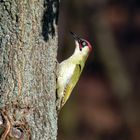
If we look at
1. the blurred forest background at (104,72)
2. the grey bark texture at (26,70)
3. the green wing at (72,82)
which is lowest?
the blurred forest background at (104,72)

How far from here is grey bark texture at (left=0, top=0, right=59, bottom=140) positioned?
4480 mm

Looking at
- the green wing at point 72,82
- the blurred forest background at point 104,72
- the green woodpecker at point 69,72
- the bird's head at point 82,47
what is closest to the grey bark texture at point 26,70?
the green woodpecker at point 69,72

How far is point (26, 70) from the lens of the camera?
14.9 ft

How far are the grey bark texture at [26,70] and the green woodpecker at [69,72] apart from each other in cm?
43

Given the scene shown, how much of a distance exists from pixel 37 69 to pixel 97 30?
28.1 feet

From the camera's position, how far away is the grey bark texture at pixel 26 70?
4480 mm

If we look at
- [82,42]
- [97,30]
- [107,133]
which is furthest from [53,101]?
[107,133]

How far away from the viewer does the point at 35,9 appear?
462cm

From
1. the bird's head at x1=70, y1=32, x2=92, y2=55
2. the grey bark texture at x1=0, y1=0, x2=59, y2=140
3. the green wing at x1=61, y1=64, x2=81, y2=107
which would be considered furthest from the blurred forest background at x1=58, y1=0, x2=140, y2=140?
the grey bark texture at x1=0, y1=0, x2=59, y2=140

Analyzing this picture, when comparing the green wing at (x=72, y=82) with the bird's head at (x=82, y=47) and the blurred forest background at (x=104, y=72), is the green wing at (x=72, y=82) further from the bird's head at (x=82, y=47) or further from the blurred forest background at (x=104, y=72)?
the blurred forest background at (x=104, y=72)

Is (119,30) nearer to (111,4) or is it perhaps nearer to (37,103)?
(111,4)

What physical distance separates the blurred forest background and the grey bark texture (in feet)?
27.7

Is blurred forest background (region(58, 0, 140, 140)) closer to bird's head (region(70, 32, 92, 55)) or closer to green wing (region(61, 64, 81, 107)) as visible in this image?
bird's head (region(70, 32, 92, 55))

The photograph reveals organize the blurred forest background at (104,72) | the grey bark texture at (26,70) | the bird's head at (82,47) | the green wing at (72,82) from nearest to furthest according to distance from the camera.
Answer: the grey bark texture at (26,70)
the green wing at (72,82)
the bird's head at (82,47)
the blurred forest background at (104,72)
